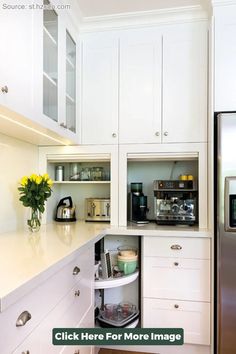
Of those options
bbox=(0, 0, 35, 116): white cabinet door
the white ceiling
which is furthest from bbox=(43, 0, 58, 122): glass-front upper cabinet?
the white ceiling

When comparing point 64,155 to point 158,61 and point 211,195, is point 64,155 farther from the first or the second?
point 211,195

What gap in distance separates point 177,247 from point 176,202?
0.38 m

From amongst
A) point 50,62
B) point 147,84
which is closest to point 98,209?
point 147,84

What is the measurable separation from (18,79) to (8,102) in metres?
0.17

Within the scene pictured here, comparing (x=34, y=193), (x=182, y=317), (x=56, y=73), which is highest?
(x=56, y=73)

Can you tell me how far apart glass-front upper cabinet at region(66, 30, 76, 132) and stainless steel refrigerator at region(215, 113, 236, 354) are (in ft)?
3.44

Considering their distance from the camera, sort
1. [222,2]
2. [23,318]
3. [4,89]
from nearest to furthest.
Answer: [23,318], [4,89], [222,2]

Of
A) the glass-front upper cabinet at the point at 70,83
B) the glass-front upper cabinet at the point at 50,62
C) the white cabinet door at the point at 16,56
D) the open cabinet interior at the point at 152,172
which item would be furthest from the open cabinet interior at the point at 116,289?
the white cabinet door at the point at 16,56

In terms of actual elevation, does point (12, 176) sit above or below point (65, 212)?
above

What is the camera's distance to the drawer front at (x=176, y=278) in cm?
179

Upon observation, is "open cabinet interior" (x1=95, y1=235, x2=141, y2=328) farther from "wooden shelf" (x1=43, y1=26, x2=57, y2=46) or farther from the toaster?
"wooden shelf" (x1=43, y1=26, x2=57, y2=46)

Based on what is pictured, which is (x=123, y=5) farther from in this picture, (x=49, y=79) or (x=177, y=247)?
(x=177, y=247)

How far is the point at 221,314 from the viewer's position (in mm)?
1642

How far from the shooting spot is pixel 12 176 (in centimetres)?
182
